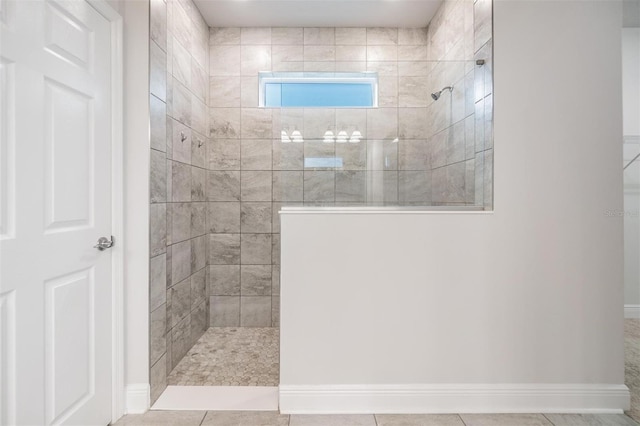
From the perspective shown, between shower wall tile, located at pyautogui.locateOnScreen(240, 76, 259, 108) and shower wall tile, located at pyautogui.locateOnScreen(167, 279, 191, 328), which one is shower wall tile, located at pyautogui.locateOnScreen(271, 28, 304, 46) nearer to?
shower wall tile, located at pyautogui.locateOnScreen(240, 76, 259, 108)

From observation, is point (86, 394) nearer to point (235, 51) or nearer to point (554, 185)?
point (554, 185)

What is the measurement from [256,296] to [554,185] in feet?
7.97

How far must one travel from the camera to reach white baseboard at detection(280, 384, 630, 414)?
188cm

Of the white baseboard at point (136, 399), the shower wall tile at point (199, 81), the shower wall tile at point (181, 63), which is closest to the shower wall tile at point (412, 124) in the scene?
the shower wall tile at point (181, 63)

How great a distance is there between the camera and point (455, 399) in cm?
189

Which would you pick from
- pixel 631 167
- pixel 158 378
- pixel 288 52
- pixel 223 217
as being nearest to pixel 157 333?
pixel 158 378

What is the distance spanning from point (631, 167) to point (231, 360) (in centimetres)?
270

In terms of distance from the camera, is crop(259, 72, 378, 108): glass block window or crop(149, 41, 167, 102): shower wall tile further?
crop(259, 72, 378, 108): glass block window

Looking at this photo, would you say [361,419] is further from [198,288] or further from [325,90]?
[325,90]

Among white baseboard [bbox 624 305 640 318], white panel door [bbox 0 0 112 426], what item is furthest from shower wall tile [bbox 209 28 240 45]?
white baseboard [bbox 624 305 640 318]

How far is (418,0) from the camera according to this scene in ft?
8.97

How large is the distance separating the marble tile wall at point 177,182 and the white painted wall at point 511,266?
742 millimetres

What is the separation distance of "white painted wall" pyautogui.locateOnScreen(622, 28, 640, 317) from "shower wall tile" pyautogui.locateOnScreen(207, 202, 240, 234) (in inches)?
106

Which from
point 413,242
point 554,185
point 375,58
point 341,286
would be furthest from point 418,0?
point 341,286
